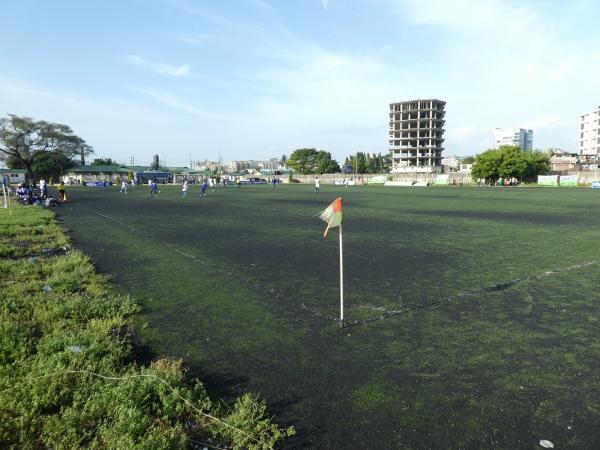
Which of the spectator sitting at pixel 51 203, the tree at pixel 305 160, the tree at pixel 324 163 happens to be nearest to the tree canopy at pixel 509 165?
the tree at pixel 324 163

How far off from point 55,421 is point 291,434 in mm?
1864

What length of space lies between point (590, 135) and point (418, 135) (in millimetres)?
55812

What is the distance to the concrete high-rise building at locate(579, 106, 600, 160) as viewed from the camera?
112988mm

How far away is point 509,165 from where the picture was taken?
67.2m

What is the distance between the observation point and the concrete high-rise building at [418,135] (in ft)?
366

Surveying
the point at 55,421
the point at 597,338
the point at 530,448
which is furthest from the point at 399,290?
the point at 55,421

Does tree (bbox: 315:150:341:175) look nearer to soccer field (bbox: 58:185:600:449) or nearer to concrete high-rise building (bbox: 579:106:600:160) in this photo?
concrete high-rise building (bbox: 579:106:600:160)

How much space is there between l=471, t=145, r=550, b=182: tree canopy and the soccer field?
64174 millimetres

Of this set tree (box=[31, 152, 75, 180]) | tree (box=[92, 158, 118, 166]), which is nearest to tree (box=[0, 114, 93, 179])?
tree (box=[31, 152, 75, 180])

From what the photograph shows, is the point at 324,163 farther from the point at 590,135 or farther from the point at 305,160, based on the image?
the point at 590,135

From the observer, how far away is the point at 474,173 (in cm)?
7131

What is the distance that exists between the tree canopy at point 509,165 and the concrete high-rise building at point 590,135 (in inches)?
2204

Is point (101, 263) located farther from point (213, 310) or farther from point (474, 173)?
point (474, 173)

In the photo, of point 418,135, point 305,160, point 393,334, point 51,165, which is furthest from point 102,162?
point 393,334
